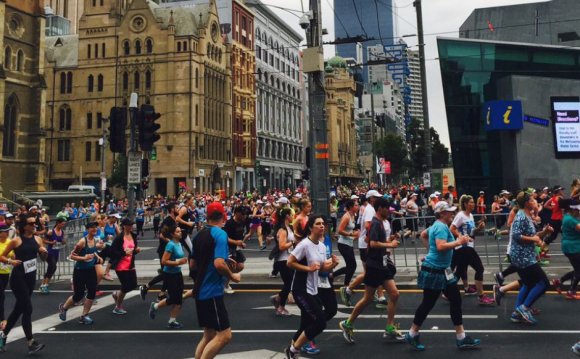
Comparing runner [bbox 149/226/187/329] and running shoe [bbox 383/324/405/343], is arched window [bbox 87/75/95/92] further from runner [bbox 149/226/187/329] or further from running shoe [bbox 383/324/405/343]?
running shoe [bbox 383/324/405/343]

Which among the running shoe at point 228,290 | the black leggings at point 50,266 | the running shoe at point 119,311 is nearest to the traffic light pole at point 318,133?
the running shoe at point 228,290

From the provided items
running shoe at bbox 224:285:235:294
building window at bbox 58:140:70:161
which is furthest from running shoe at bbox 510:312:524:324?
building window at bbox 58:140:70:161

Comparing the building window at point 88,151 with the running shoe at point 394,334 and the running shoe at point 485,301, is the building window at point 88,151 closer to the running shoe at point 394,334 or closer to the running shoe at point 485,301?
the running shoe at point 485,301

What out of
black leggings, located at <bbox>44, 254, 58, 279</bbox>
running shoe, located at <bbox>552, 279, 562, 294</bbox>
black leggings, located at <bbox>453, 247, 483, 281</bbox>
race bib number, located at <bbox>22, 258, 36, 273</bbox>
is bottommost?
running shoe, located at <bbox>552, 279, 562, 294</bbox>

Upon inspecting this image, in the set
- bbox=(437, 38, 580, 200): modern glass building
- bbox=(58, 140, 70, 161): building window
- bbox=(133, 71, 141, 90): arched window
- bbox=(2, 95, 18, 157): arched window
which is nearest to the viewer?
bbox=(437, 38, 580, 200): modern glass building

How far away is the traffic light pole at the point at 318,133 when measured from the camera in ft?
37.8

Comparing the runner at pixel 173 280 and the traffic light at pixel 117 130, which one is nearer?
the runner at pixel 173 280

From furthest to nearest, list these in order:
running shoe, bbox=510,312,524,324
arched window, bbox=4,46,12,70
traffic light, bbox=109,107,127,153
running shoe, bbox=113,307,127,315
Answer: arched window, bbox=4,46,12,70 → traffic light, bbox=109,107,127,153 → running shoe, bbox=113,307,127,315 → running shoe, bbox=510,312,524,324

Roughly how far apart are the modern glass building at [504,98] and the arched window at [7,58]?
36.7m

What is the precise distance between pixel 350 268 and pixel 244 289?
9.32ft

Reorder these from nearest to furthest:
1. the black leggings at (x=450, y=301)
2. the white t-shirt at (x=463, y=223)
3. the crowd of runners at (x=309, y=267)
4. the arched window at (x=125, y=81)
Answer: the crowd of runners at (x=309, y=267) → the black leggings at (x=450, y=301) → the white t-shirt at (x=463, y=223) → the arched window at (x=125, y=81)

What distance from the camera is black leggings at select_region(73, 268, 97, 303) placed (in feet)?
27.6

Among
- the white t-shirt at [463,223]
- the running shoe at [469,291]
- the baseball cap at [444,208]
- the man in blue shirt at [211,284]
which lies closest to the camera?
the man in blue shirt at [211,284]

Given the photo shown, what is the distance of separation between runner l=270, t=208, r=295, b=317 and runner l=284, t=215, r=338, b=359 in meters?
2.29
